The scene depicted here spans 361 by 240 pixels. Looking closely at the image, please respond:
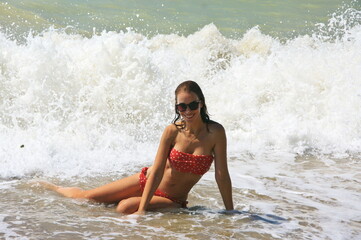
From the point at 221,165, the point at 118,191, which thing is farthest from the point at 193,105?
the point at 118,191

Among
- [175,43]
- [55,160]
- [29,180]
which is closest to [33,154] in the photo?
[55,160]

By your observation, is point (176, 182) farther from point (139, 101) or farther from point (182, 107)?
point (139, 101)

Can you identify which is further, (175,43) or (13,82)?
(175,43)

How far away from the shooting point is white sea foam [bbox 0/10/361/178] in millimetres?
8234

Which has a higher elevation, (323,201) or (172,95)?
(172,95)

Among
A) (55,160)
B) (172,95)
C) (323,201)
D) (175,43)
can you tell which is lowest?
(323,201)

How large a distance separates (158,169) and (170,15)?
48.3 feet

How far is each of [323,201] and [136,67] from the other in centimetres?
556

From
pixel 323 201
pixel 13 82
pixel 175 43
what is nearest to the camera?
pixel 323 201

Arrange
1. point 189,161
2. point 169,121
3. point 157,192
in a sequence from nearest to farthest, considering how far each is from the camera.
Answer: point 189,161 → point 157,192 → point 169,121

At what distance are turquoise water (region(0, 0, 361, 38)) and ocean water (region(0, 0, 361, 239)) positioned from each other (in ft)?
0.32

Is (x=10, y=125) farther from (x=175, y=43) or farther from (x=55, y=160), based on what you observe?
(x=175, y=43)

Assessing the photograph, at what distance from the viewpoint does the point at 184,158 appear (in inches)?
197

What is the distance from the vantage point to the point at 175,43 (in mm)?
16406
